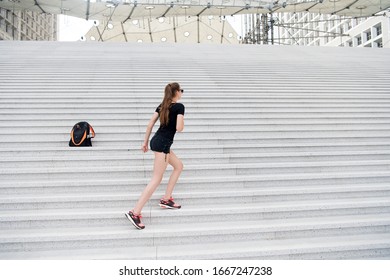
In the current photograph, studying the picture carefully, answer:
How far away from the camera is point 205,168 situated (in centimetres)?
441

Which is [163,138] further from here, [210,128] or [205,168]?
[210,128]

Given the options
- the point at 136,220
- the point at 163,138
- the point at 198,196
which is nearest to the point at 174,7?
the point at 198,196

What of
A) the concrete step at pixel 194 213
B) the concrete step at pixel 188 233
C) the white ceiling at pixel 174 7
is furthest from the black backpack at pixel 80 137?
the white ceiling at pixel 174 7

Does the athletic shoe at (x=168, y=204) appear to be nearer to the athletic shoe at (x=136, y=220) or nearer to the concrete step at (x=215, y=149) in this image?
the athletic shoe at (x=136, y=220)

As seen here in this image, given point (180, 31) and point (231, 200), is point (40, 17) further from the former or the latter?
point (231, 200)

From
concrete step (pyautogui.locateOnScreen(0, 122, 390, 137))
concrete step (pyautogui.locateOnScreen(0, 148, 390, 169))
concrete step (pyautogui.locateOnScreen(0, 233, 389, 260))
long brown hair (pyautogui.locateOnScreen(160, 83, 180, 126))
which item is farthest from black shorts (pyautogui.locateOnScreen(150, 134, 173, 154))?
concrete step (pyautogui.locateOnScreen(0, 122, 390, 137))

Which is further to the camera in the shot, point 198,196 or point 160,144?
point 198,196

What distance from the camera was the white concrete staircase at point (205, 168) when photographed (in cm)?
331

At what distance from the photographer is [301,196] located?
404cm

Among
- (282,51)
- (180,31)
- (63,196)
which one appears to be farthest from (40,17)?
(63,196)

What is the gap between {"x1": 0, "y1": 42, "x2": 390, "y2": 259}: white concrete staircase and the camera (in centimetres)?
331

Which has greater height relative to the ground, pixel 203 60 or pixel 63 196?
pixel 203 60

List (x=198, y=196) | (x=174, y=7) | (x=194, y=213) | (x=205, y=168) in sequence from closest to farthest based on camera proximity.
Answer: (x=194, y=213) < (x=198, y=196) < (x=205, y=168) < (x=174, y=7)
